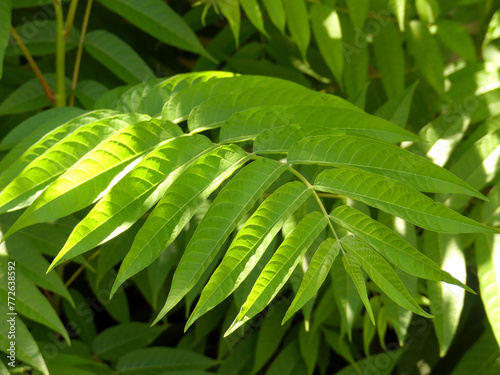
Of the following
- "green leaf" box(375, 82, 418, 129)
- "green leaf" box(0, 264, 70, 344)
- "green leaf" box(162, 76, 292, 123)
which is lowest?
"green leaf" box(0, 264, 70, 344)

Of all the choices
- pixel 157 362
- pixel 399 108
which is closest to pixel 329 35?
pixel 399 108

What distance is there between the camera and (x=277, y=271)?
0.45 meters

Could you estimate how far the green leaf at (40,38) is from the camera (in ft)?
3.40

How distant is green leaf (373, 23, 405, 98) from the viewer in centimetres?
108

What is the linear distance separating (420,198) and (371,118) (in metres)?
0.14

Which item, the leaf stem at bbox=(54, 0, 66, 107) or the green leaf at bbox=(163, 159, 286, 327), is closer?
the green leaf at bbox=(163, 159, 286, 327)

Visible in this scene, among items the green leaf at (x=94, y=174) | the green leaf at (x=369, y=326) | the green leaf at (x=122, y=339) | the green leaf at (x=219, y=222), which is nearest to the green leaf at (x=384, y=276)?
the green leaf at (x=219, y=222)

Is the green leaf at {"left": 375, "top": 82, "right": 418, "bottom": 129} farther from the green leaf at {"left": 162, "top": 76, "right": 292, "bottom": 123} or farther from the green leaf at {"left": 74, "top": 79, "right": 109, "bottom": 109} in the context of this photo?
the green leaf at {"left": 74, "top": 79, "right": 109, "bottom": 109}

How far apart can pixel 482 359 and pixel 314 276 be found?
73 cm

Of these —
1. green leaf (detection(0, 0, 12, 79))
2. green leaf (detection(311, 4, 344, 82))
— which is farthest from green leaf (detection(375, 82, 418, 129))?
green leaf (detection(0, 0, 12, 79))

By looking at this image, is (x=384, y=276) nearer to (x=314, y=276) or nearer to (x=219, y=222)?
(x=314, y=276)

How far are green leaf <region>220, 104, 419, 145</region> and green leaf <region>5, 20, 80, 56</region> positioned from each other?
62 cm

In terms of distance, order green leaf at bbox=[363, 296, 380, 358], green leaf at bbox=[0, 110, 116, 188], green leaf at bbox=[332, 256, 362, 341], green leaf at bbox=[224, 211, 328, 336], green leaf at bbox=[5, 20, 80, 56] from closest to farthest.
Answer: green leaf at bbox=[224, 211, 328, 336], green leaf at bbox=[0, 110, 116, 188], green leaf at bbox=[332, 256, 362, 341], green leaf at bbox=[363, 296, 380, 358], green leaf at bbox=[5, 20, 80, 56]

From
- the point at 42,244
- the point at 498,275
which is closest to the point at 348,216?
the point at 498,275
